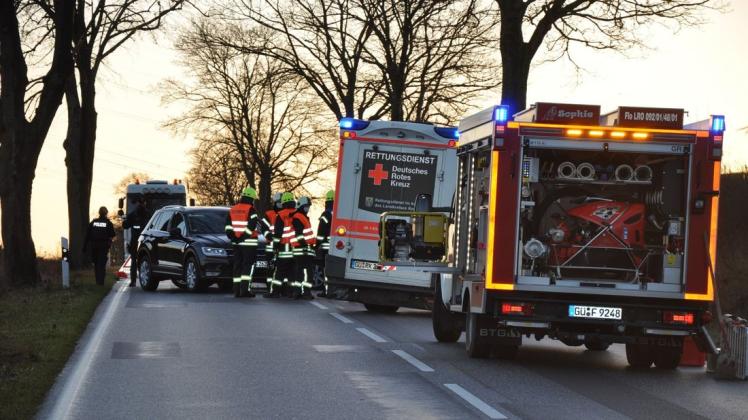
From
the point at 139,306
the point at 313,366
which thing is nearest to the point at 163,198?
the point at 139,306

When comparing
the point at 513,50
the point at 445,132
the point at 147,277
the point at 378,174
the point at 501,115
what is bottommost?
the point at 147,277

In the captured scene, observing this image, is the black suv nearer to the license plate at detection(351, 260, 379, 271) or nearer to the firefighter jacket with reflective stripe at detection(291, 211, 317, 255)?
the firefighter jacket with reflective stripe at detection(291, 211, 317, 255)

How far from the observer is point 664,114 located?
12969mm

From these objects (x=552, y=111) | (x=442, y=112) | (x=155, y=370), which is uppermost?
(x=442, y=112)

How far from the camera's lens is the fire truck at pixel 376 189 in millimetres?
20406

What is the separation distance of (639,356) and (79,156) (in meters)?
25.9

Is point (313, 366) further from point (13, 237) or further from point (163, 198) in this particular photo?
point (163, 198)

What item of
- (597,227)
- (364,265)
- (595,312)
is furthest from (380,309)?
(595,312)

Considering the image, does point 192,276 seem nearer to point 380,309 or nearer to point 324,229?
point 324,229

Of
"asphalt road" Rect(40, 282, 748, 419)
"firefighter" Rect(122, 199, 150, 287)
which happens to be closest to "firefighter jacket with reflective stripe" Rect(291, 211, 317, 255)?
"asphalt road" Rect(40, 282, 748, 419)

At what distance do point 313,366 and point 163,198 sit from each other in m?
33.0

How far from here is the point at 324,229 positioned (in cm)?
Result: 2481

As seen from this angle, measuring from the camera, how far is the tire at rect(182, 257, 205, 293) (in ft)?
84.2

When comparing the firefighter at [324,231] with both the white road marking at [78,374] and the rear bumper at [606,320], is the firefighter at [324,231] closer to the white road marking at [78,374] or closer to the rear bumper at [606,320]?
the white road marking at [78,374]
